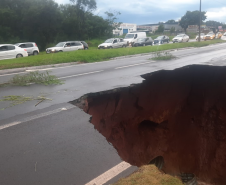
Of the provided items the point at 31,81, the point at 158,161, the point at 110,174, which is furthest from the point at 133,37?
the point at 110,174

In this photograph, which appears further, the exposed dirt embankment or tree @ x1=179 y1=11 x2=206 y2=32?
tree @ x1=179 y1=11 x2=206 y2=32

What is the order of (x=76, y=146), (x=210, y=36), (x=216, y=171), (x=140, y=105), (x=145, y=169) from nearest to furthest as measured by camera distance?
(x=145, y=169) < (x=76, y=146) < (x=216, y=171) < (x=140, y=105) < (x=210, y=36)

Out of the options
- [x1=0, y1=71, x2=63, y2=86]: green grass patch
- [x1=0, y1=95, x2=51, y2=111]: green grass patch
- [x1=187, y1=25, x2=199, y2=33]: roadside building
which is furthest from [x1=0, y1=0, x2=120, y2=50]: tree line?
[x1=0, y1=95, x2=51, y2=111]: green grass patch

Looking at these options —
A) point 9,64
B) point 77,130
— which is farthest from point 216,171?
point 9,64

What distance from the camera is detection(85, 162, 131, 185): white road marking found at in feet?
9.43

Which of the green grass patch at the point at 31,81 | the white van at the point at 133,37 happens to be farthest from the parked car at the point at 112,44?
the green grass patch at the point at 31,81

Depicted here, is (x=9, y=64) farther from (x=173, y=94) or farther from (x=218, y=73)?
(x=218, y=73)

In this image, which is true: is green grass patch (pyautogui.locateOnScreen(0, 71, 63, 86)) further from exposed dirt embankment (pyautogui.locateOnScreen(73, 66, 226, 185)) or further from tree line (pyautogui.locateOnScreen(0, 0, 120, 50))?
tree line (pyautogui.locateOnScreen(0, 0, 120, 50))

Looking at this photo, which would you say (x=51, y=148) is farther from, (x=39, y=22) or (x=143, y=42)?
(x=39, y=22)

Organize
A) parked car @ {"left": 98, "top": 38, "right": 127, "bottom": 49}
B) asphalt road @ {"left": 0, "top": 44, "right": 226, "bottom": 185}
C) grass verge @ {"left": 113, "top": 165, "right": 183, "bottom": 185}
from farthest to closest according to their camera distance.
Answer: parked car @ {"left": 98, "top": 38, "right": 127, "bottom": 49} < asphalt road @ {"left": 0, "top": 44, "right": 226, "bottom": 185} < grass verge @ {"left": 113, "top": 165, "right": 183, "bottom": 185}

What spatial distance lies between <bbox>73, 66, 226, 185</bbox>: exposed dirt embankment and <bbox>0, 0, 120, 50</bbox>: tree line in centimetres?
2762

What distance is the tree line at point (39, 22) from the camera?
3080 cm

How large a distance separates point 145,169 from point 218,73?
5.09 m

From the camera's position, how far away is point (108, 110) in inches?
223
